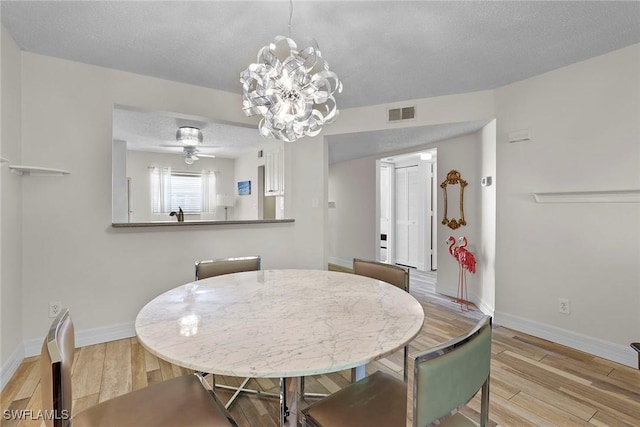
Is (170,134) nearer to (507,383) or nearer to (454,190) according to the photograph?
(454,190)

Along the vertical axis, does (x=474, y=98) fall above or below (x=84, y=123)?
above

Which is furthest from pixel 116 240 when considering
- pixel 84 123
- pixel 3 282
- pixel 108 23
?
pixel 108 23

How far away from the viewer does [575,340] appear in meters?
2.46

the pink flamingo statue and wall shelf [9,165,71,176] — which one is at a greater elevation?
wall shelf [9,165,71,176]

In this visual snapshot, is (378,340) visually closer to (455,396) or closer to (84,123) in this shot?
(455,396)

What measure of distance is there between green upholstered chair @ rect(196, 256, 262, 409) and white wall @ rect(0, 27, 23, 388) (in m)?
1.28

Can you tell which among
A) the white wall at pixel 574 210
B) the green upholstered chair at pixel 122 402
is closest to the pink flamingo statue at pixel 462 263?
the white wall at pixel 574 210

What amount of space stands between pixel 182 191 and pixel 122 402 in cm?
654

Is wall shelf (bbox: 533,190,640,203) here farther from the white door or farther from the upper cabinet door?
the upper cabinet door

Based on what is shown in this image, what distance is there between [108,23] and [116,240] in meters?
1.66

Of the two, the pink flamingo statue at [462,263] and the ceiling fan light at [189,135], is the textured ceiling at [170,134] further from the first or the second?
the pink flamingo statue at [462,263]

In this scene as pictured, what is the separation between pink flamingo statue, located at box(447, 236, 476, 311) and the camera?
341 centimetres

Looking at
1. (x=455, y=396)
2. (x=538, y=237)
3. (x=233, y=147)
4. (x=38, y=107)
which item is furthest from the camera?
(x=233, y=147)

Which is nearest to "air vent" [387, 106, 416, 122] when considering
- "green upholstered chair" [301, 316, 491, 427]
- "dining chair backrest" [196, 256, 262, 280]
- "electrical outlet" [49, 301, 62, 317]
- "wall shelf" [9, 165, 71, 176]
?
"dining chair backrest" [196, 256, 262, 280]
